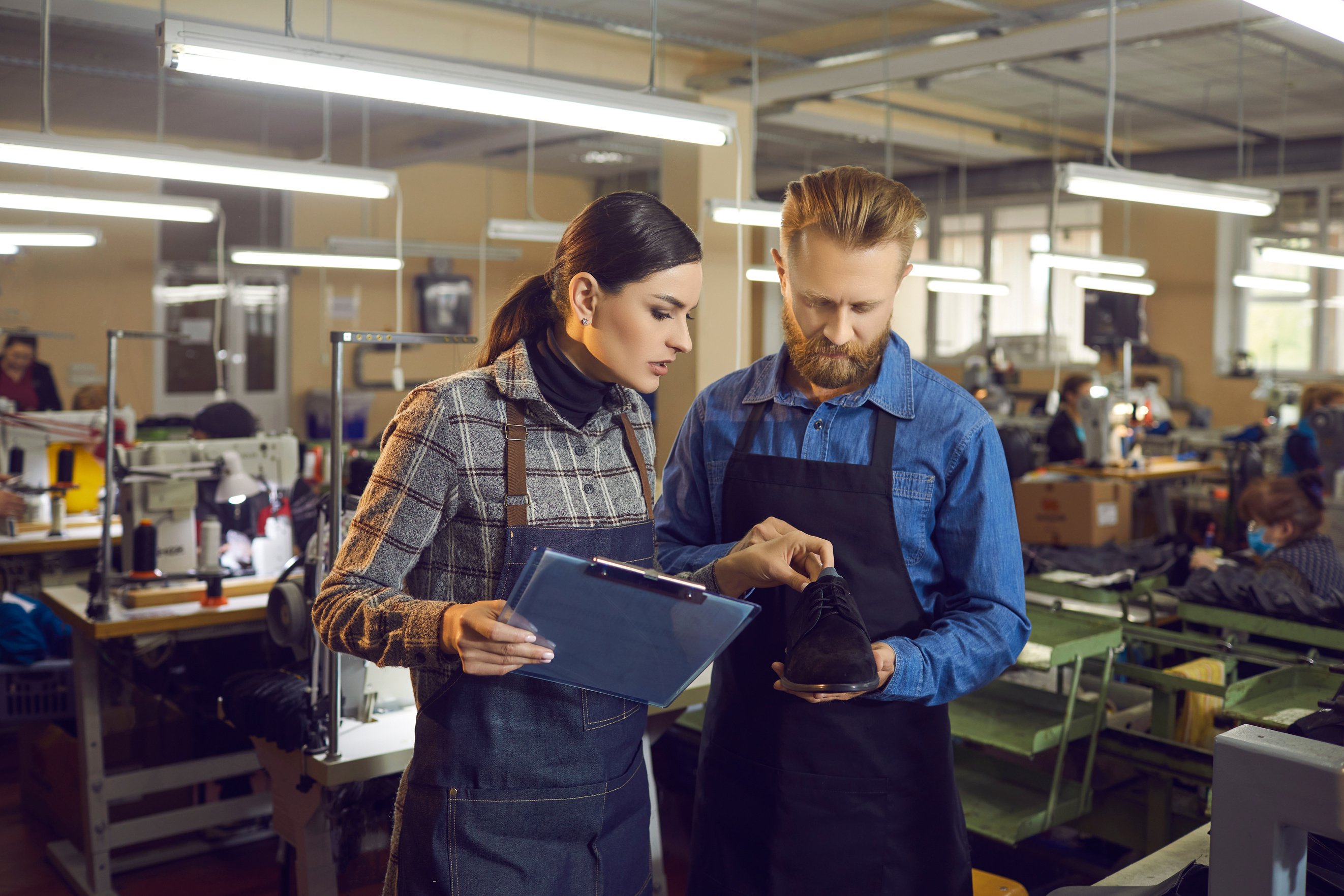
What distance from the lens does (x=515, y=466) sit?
137 centimetres

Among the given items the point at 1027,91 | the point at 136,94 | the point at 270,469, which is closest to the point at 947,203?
the point at 1027,91

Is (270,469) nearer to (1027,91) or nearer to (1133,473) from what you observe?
(1133,473)

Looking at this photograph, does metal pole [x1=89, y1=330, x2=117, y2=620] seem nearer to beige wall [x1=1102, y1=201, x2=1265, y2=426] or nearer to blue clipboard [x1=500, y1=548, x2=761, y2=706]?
blue clipboard [x1=500, y1=548, x2=761, y2=706]

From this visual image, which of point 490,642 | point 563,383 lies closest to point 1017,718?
point 563,383

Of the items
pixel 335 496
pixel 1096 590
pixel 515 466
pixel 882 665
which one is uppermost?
pixel 515 466

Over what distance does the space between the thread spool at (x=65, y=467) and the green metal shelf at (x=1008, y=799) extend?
4093 millimetres

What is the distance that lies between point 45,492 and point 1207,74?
7.81 m

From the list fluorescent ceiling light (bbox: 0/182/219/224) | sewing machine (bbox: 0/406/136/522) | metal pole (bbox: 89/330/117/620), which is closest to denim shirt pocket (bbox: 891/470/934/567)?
metal pole (bbox: 89/330/117/620)

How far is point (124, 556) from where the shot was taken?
3660mm

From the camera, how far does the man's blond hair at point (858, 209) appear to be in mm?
1483

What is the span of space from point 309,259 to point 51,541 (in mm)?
2823

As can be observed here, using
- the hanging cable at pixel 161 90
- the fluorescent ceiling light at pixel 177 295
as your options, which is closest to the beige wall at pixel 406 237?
the fluorescent ceiling light at pixel 177 295

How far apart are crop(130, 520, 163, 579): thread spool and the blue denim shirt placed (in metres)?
2.55

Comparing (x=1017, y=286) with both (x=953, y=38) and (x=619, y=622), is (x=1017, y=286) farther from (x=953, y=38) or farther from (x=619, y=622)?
(x=619, y=622)
